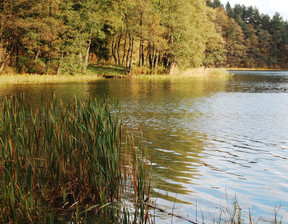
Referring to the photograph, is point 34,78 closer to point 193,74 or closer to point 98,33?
point 98,33

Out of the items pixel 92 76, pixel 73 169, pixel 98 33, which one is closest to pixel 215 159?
pixel 73 169

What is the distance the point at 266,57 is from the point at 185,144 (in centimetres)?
10704

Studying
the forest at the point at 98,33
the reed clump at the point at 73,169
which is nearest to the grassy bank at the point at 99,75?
the forest at the point at 98,33

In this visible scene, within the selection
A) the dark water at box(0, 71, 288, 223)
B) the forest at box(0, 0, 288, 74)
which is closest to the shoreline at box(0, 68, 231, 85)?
the forest at box(0, 0, 288, 74)

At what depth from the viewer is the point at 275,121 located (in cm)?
1406

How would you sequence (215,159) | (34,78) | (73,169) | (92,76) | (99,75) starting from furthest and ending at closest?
(99,75), (92,76), (34,78), (215,159), (73,169)

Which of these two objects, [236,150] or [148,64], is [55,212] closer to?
[236,150]

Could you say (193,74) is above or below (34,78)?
above

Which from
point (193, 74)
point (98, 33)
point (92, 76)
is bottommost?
point (92, 76)

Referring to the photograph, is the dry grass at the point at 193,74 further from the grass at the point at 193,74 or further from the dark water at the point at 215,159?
the dark water at the point at 215,159

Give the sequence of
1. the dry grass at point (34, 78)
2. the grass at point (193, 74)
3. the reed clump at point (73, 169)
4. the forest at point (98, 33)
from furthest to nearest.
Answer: the grass at point (193, 74) < the forest at point (98, 33) < the dry grass at point (34, 78) < the reed clump at point (73, 169)

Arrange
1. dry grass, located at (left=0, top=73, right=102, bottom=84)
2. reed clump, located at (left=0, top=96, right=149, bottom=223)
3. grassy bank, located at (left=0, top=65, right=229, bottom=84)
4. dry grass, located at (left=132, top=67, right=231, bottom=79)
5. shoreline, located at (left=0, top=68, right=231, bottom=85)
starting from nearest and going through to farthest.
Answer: reed clump, located at (left=0, top=96, right=149, bottom=223) → dry grass, located at (left=0, top=73, right=102, bottom=84) → shoreline, located at (left=0, top=68, right=231, bottom=85) → grassy bank, located at (left=0, top=65, right=229, bottom=84) → dry grass, located at (left=132, top=67, right=231, bottom=79)

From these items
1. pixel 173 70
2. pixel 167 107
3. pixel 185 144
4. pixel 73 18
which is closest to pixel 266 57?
pixel 173 70

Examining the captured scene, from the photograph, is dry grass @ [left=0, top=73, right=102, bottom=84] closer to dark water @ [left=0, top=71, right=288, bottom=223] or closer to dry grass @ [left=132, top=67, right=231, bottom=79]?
dry grass @ [left=132, top=67, right=231, bottom=79]
